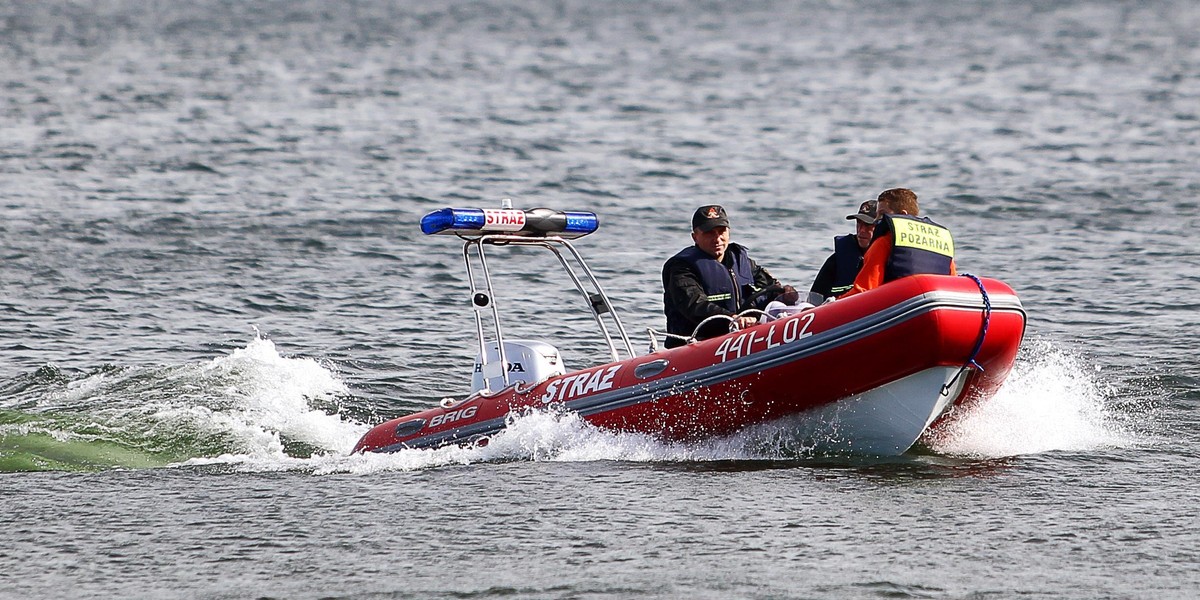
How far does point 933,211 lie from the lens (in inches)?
709

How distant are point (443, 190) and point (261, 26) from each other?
27.4 meters

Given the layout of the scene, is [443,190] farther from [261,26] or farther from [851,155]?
[261,26]

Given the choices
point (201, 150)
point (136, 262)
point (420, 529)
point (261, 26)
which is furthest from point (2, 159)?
point (261, 26)

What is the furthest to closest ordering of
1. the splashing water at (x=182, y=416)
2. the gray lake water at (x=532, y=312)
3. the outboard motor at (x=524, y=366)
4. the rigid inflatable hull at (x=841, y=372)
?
1. the splashing water at (x=182, y=416)
2. the outboard motor at (x=524, y=366)
3. the rigid inflatable hull at (x=841, y=372)
4. the gray lake water at (x=532, y=312)

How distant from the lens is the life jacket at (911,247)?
7137 millimetres

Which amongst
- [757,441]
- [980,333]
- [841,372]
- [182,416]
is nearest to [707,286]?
[757,441]

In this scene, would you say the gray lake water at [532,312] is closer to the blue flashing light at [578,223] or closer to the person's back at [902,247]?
the person's back at [902,247]

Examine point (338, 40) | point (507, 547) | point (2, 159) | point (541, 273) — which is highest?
point (338, 40)

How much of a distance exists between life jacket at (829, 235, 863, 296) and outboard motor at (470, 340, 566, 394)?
1567 millimetres

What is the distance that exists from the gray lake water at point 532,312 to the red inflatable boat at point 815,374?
180mm

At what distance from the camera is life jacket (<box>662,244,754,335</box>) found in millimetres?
8109

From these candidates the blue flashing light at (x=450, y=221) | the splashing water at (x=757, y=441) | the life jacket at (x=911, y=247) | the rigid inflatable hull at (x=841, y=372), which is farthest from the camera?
the blue flashing light at (x=450, y=221)

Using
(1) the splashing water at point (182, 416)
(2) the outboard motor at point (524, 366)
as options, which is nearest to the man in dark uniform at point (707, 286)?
(2) the outboard motor at point (524, 366)

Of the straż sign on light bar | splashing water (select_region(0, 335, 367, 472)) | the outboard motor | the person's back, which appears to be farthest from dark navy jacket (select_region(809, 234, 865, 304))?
splashing water (select_region(0, 335, 367, 472))
